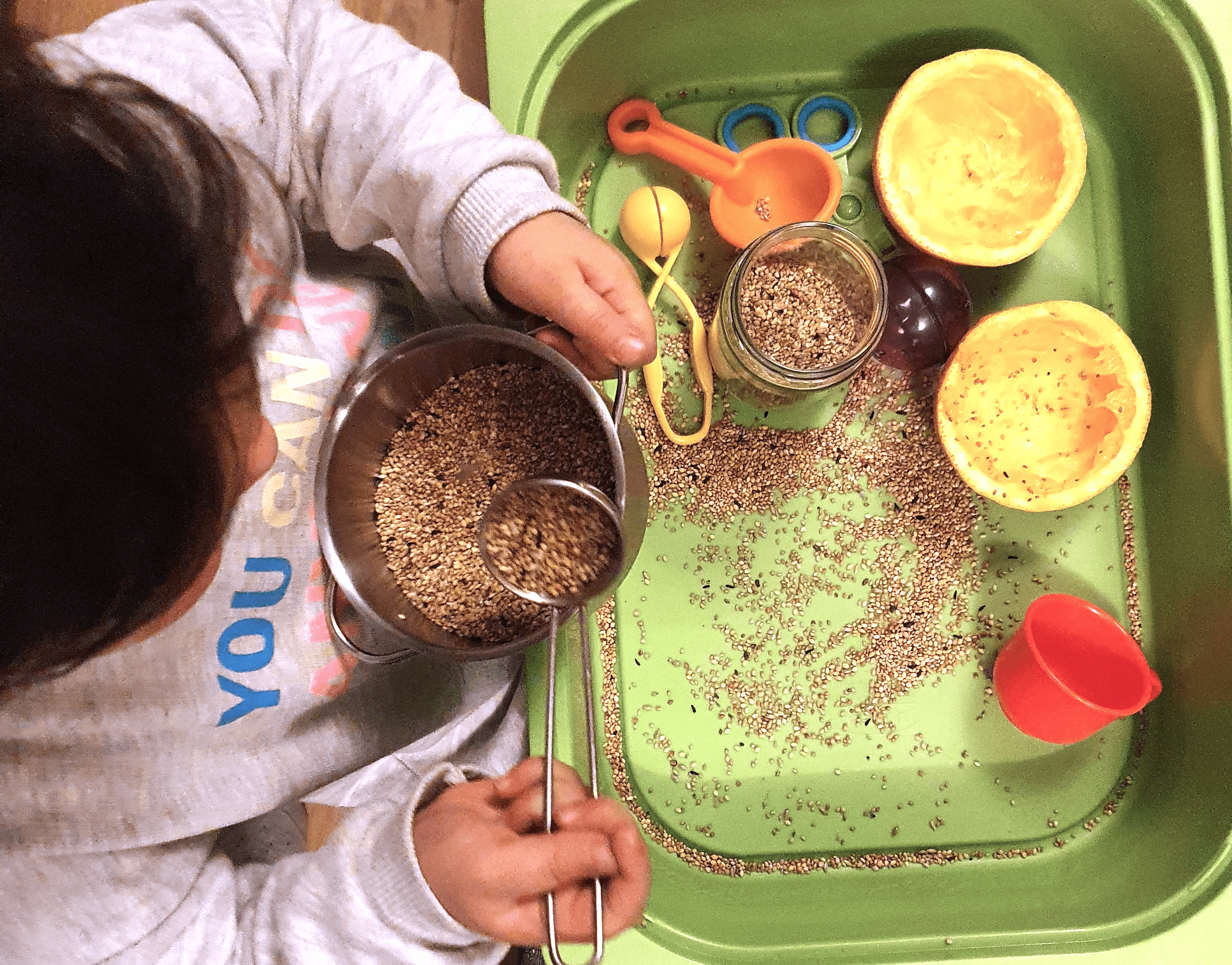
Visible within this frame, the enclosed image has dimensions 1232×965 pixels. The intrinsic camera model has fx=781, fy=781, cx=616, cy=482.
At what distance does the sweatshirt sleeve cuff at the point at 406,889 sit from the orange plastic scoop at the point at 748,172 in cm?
66

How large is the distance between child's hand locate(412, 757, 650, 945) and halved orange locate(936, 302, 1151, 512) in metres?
0.48

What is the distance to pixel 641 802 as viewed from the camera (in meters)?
0.86

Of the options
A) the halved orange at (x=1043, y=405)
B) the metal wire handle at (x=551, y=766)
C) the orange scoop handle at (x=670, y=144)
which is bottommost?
the metal wire handle at (x=551, y=766)

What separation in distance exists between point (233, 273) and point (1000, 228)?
0.75 m

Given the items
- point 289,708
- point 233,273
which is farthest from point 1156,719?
point 233,273

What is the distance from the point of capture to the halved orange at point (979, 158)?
2.57 ft

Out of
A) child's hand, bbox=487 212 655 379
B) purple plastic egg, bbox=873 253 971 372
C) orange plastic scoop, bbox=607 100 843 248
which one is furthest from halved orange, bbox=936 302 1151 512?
child's hand, bbox=487 212 655 379

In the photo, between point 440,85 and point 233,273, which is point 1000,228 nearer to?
point 440,85

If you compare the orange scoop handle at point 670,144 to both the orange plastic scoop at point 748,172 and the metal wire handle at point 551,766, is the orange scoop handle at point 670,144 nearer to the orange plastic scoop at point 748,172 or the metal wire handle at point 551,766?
the orange plastic scoop at point 748,172

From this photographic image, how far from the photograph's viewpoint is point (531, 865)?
558 millimetres

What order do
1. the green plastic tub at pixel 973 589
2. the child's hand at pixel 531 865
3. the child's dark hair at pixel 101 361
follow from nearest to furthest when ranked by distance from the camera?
the child's dark hair at pixel 101 361 < the child's hand at pixel 531 865 < the green plastic tub at pixel 973 589

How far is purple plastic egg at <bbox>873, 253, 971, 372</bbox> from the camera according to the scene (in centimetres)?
82

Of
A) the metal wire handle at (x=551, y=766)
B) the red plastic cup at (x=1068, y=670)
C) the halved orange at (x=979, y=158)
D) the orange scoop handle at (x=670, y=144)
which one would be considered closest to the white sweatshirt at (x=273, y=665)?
the metal wire handle at (x=551, y=766)

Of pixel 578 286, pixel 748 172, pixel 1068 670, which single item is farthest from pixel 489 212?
pixel 1068 670
